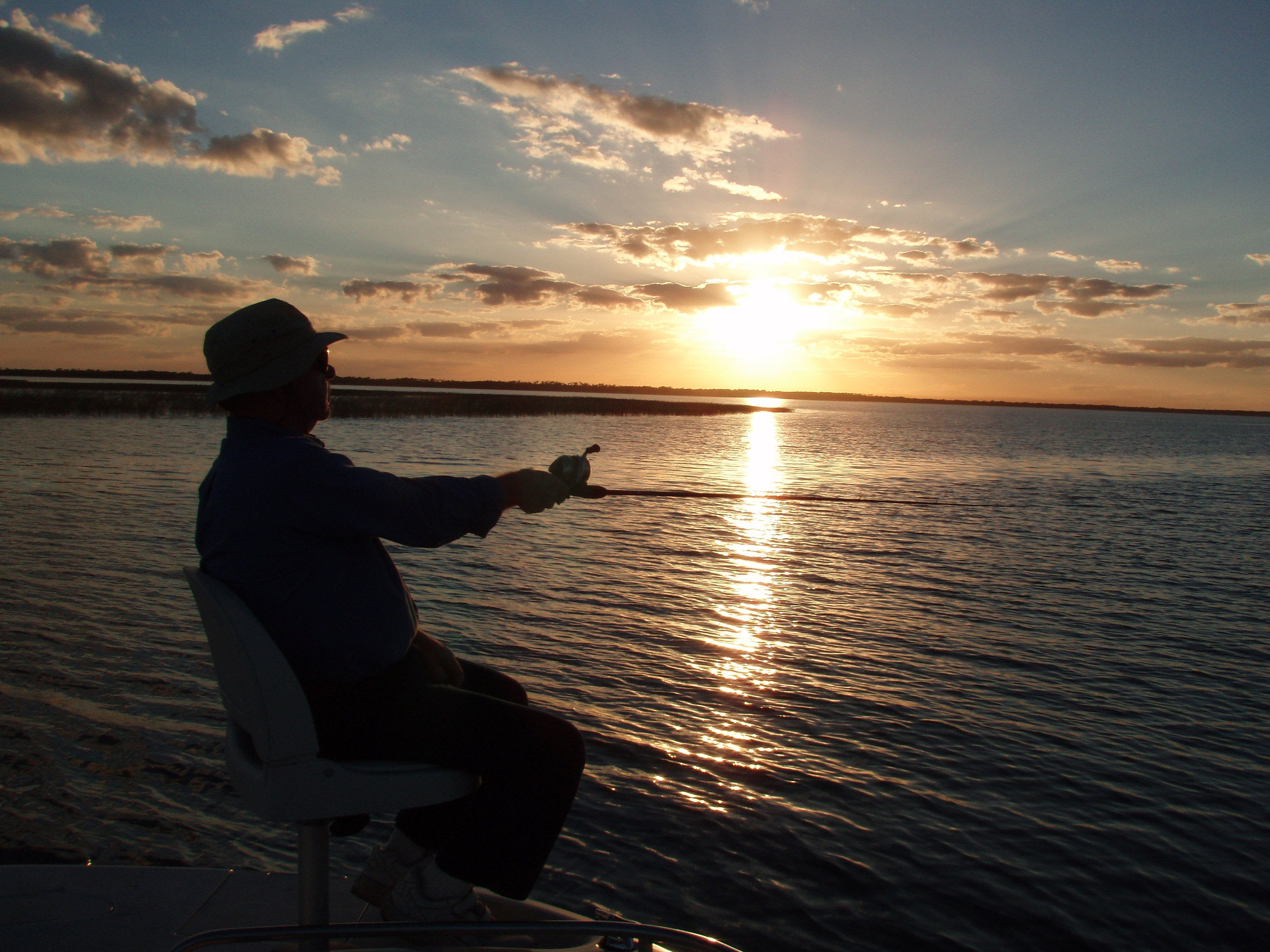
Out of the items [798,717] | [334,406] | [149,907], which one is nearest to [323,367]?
[149,907]

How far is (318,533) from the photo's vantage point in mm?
2402

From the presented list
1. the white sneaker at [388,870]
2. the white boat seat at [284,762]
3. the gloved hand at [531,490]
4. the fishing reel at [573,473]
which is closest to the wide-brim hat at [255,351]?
the white boat seat at [284,762]

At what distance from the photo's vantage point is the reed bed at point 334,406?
49.4m

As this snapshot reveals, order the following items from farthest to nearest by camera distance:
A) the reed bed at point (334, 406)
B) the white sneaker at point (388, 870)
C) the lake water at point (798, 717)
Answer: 1. the reed bed at point (334, 406)
2. the lake water at point (798, 717)
3. the white sneaker at point (388, 870)

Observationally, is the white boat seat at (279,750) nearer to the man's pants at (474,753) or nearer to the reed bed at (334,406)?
the man's pants at (474,753)

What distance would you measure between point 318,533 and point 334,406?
68364 millimetres

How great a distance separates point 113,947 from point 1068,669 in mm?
8558

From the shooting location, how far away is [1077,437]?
273 ft

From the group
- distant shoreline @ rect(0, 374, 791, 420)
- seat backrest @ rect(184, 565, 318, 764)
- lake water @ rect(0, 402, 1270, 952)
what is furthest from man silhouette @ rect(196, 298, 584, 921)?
distant shoreline @ rect(0, 374, 791, 420)

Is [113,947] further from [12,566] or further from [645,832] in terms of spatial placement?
[12,566]

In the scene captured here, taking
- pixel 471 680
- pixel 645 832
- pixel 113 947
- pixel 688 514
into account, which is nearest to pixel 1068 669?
pixel 645 832

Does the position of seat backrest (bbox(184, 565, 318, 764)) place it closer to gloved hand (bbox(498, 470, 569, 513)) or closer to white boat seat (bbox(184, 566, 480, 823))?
white boat seat (bbox(184, 566, 480, 823))

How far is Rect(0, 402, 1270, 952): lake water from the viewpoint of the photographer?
4633mm

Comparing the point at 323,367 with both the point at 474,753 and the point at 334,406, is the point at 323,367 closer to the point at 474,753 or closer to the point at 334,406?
the point at 474,753
